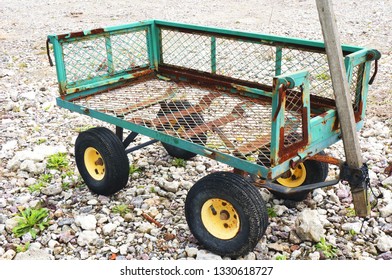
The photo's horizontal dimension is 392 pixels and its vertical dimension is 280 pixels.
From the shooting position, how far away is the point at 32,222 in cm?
410

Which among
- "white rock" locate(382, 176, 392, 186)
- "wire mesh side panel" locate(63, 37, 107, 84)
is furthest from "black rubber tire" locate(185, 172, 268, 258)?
"wire mesh side panel" locate(63, 37, 107, 84)

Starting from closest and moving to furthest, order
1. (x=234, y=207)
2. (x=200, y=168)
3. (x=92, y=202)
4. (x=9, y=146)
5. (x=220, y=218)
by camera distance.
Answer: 1. (x=234, y=207)
2. (x=220, y=218)
3. (x=92, y=202)
4. (x=200, y=168)
5. (x=9, y=146)

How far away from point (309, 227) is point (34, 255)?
2076mm

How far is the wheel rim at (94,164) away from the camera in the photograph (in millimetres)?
4492

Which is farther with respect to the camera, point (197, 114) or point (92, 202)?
point (197, 114)

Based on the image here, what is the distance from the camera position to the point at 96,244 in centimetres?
388

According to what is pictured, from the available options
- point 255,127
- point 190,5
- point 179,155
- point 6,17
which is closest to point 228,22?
point 190,5

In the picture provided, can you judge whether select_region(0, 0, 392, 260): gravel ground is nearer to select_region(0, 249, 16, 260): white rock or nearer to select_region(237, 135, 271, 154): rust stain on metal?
select_region(0, 249, 16, 260): white rock

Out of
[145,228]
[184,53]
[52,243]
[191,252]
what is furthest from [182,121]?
[184,53]

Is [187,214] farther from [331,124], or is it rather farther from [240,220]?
[331,124]

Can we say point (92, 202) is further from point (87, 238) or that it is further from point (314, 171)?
point (314, 171)

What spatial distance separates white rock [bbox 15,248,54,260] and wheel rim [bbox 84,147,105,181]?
0.93 metres

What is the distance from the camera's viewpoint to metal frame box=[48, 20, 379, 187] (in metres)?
3.13

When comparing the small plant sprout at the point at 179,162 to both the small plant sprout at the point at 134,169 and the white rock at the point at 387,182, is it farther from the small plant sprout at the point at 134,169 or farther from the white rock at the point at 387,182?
the white rock at the point at 387,182
